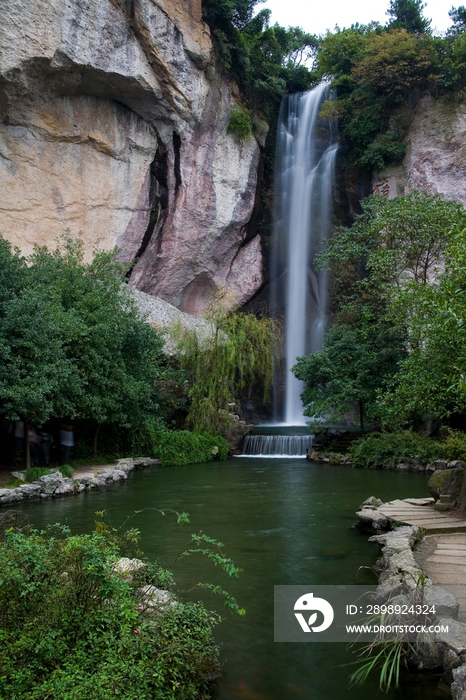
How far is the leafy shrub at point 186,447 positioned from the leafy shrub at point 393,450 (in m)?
4.79

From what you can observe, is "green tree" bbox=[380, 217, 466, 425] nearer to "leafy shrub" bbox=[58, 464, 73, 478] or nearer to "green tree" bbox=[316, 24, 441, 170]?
"leafy shrub" bbox=[58, 464, 73, 478]

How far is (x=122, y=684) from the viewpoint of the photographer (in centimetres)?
329

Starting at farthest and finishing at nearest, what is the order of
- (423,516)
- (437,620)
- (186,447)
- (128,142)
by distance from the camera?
(128,142) → (186,447) → (423,516) → (437,620)

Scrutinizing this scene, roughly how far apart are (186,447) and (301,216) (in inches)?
587

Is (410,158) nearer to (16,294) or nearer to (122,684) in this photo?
(16,294)

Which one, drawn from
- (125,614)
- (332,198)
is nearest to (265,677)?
(125,614)

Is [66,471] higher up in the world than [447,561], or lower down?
lower down

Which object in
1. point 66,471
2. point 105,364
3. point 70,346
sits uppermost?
point 70,346

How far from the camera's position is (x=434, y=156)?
25641 mm

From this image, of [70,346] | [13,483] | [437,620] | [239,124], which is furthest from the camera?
[239,124]

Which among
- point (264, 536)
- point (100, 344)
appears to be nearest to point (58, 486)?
point (100, 344)

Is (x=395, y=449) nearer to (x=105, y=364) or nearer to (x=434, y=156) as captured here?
(x=105, y=364)

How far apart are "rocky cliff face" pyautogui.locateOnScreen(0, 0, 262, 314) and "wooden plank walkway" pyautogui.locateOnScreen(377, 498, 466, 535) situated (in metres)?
18.6

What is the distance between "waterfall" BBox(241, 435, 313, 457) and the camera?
20562 millimetres
